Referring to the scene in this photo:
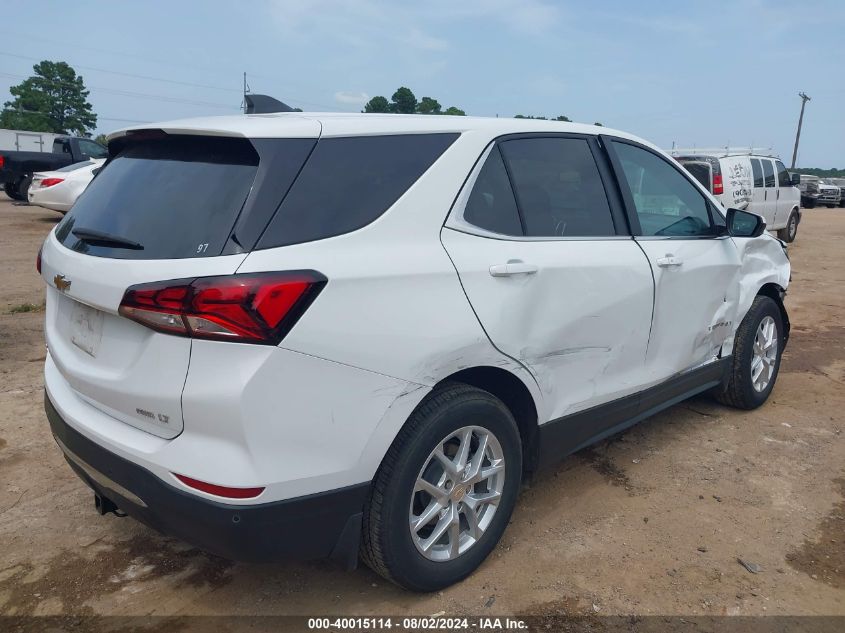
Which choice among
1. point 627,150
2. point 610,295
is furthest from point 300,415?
point 627,150

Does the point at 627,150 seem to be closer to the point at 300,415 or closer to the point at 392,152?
the point at 392,152

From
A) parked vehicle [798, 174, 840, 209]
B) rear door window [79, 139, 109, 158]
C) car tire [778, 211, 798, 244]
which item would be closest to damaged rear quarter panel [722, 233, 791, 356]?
car tire [778, 211, 798, 244]

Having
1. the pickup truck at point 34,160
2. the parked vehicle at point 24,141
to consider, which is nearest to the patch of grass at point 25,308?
the pickup truck at point 34,160

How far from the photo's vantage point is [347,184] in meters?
2.31

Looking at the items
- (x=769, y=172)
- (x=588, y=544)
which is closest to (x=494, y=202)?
(x=588, y=544)

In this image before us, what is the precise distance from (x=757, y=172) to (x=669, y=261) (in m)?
12.0

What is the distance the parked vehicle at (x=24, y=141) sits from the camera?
33.3 m

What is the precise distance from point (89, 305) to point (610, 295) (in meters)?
2.12

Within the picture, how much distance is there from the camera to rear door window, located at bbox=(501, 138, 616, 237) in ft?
9.56

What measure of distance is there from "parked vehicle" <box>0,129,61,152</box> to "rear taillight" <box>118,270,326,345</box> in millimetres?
36831

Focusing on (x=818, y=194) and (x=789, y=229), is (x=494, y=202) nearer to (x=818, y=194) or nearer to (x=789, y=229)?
(x=789, y=229)

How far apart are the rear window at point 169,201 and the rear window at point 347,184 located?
0.16 m

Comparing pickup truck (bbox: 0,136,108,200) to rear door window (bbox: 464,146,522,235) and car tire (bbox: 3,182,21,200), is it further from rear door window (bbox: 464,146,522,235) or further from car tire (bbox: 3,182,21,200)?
rear door window (bbox: 464,146,522,235)

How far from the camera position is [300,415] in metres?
2.09
